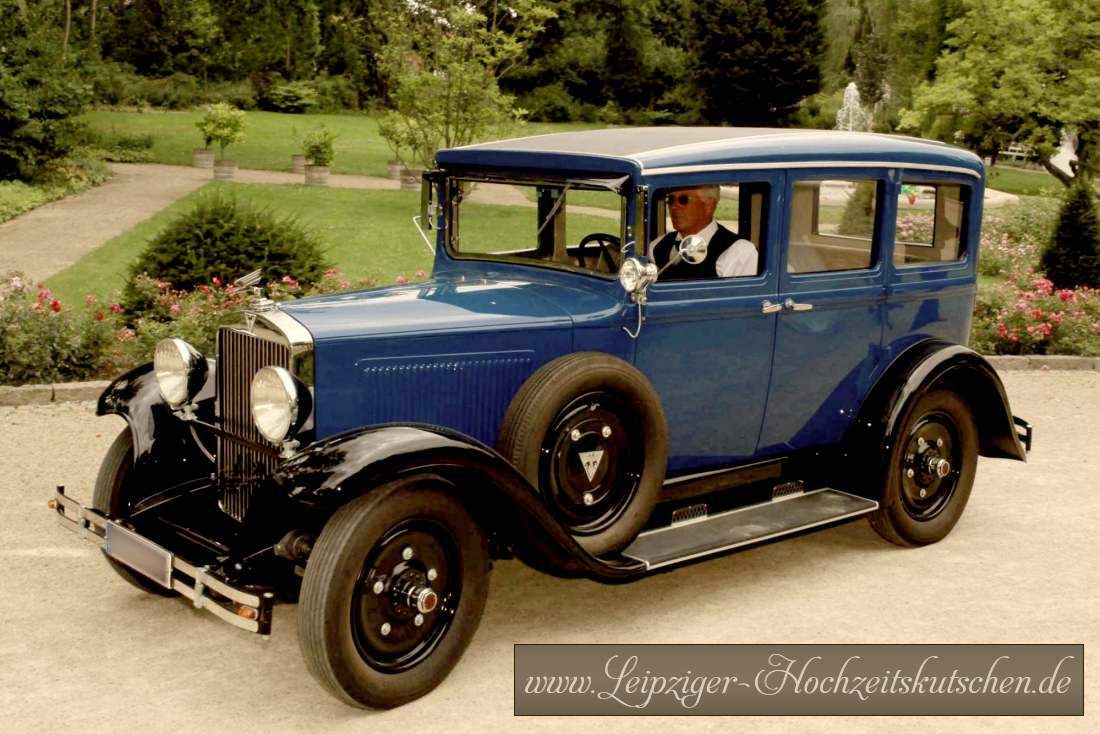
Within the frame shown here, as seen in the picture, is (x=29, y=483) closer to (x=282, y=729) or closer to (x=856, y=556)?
(x=282, y=729)

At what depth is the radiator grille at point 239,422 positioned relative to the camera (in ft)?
15.1

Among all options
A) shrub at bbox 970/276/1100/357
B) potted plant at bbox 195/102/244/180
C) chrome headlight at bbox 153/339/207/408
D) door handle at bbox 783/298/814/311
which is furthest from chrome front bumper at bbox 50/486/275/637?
potted plant at bbox 195/102/244/180

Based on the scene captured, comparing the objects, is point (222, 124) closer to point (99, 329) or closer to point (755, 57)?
point (99, 329)

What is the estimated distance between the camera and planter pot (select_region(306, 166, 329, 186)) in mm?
25469

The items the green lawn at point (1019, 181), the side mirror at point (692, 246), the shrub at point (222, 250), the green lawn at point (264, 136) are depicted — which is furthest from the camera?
the green lawn at point (1019, 181)

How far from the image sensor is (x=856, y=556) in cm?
602

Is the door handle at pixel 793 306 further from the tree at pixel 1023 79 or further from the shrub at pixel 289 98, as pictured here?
the shrub at pixel 289 98

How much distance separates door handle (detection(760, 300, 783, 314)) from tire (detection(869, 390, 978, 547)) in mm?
921

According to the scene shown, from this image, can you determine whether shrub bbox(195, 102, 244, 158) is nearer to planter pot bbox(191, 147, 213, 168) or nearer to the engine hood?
planter pot bbox(191, 147, 213, 168)

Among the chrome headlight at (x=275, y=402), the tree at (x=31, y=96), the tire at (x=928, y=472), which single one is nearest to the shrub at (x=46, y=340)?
the chrome headlight at (x=275, y=402)

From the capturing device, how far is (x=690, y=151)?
505cm

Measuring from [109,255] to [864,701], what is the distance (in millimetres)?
13280

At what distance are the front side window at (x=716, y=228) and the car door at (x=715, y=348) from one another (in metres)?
0.01

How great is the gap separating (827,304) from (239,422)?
9.21 feet
